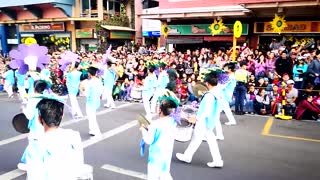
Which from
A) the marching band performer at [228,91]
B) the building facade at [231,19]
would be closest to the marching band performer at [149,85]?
the marching band performer at [228,91]

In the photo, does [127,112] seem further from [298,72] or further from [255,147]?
A: [298,72]

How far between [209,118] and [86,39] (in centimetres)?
2238

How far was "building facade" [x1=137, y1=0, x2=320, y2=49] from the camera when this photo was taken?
→ 14398 millimetres

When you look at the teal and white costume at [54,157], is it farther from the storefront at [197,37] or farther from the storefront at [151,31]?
the storefront at [151,31]

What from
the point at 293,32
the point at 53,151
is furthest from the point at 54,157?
the point at 293,32

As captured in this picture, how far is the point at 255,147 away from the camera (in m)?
7.05

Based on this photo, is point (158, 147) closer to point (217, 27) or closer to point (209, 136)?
point (209, 136)

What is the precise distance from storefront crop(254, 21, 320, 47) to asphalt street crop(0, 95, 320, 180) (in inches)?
318

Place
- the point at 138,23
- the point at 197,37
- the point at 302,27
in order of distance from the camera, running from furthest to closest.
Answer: the point at 138,23, the point at 197,37, the point at 302,27

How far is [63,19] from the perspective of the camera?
25.7 metres

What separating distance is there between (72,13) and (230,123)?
21.1 m

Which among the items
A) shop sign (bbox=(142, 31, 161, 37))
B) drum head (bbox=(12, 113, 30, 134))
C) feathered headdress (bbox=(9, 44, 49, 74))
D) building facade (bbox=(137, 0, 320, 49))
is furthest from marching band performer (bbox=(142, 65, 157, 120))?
shop sign (bbox=(142, 31, 161, 37))

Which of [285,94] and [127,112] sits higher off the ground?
[285,94]

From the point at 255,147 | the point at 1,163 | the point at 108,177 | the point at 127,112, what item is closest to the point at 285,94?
the point at 255,147
